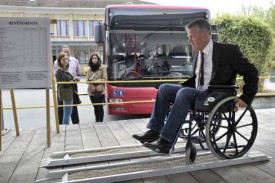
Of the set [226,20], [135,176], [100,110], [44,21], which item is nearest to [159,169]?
[135,176]

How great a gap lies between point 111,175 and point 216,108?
3.86 feet

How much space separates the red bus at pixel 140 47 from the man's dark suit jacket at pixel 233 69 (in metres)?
3.35

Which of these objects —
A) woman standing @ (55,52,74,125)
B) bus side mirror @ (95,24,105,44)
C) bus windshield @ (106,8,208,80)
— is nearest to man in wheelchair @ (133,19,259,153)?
woman standing @ (55,52,74,125)

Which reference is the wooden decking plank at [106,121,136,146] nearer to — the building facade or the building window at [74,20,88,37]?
the building facade

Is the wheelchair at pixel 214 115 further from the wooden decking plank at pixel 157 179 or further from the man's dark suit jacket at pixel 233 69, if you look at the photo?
the wooden decking plank at pixel 157 179

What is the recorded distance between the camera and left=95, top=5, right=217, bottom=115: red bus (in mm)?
6086

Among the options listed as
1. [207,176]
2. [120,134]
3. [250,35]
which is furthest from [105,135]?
[250,35]

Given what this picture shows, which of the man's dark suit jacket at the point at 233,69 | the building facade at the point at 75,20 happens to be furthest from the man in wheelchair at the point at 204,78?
the building facade at the point at 75,20

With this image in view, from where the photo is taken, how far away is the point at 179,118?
2.68m

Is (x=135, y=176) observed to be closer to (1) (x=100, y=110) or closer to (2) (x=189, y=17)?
(1) (x=100, y=110)

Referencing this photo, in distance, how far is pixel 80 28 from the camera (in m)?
34.0

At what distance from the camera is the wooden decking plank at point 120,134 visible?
4023 mm

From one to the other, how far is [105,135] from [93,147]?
633 millimetres

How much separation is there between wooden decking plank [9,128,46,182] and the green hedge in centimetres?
801
